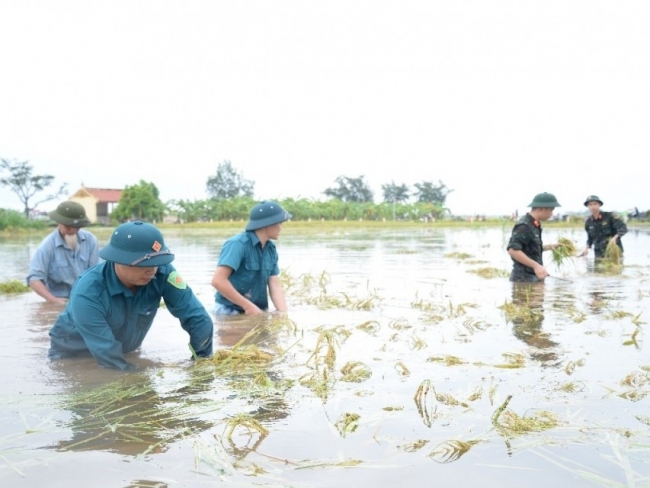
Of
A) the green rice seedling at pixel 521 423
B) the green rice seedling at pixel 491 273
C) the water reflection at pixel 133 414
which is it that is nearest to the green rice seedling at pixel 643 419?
the green rice seedling at pixel 521 423

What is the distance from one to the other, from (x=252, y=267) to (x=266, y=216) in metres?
0.49

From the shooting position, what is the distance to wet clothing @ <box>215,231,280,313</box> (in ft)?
19.2

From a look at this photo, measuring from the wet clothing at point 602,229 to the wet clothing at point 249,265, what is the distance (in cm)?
880

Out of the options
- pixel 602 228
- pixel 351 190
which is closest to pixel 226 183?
pixel 351 190

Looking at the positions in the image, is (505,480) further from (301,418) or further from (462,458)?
(301,418)

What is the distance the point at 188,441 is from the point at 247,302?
2956 millimetres

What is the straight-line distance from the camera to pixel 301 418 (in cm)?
335

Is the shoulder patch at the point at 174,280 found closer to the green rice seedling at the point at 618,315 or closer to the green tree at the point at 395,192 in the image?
the green rice seedling at the point at 618,315

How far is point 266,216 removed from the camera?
5.94m

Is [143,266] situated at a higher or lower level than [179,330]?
higher

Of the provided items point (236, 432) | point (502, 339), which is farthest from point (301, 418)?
point (502, 339)

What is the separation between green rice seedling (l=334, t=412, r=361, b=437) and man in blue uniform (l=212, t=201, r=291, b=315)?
275cm

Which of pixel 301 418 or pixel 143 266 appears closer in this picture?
pixel 301 418

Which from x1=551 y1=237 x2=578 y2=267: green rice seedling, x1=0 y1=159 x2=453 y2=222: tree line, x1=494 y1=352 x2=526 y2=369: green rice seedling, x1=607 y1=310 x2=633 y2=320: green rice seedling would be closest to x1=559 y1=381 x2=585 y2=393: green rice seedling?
x1=494 y1=352 x2=526 y2=369: green rice seedling
